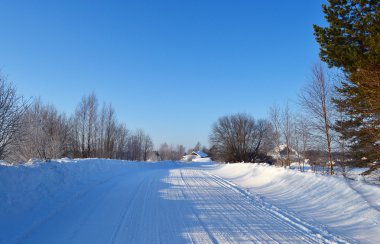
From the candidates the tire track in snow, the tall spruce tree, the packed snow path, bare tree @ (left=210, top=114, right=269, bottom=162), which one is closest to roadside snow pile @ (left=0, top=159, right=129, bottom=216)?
the packed snow path

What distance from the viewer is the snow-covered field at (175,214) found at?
5.99 meters

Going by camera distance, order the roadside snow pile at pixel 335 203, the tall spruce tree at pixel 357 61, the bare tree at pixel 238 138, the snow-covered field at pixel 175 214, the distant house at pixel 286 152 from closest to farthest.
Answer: the snow-covered field at pixel 175 214
the roadside snow pile at pixel 335 203
the tall spruce tree at pixel 357 61
the distant house at pixel 286 152
the bare tree at pixel 238 138

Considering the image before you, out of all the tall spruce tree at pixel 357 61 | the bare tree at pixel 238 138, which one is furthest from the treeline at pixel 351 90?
the bare tree at pixel 238 138

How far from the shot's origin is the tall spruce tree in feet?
34.7

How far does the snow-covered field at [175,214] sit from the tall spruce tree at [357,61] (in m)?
3.98

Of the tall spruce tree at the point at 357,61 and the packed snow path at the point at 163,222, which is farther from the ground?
the tall spruce tree at the point at 357,61

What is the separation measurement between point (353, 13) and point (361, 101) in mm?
4399

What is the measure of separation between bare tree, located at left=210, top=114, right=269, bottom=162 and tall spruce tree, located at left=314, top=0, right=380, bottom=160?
48685 millimetres

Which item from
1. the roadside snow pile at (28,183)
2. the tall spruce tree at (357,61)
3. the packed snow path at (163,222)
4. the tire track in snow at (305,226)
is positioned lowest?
the tire track in snow at (305,226)

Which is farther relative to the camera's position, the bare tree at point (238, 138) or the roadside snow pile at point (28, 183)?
the bare tree at point (238, 138)

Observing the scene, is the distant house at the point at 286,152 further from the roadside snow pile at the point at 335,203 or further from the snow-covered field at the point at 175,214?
the snow-covered field at the point at 175,214

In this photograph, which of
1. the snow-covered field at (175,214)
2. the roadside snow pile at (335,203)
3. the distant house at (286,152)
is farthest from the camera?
the distant house at (286,152)

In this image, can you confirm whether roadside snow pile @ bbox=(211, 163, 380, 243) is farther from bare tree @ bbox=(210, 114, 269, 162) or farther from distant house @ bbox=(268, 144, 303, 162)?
bare tree @ bbox=(210, 114, 269, 162)

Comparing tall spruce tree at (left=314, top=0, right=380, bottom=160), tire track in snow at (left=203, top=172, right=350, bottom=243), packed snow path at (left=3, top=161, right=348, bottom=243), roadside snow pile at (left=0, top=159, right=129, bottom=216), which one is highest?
tall spruce tree at (left=314, top=0, right=380, bottom=160)
